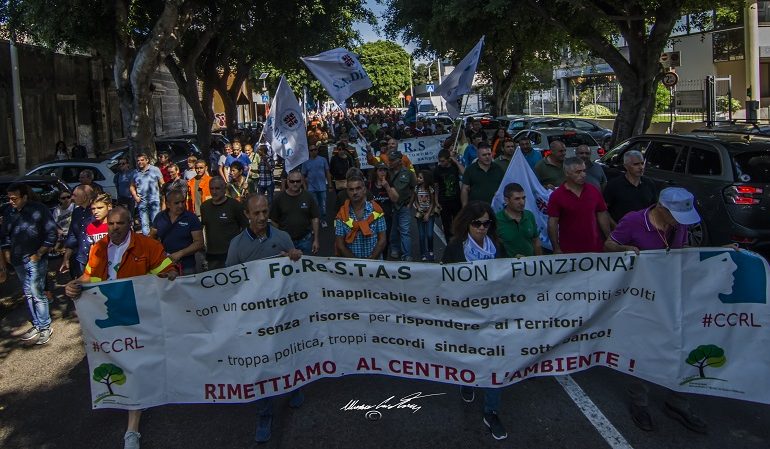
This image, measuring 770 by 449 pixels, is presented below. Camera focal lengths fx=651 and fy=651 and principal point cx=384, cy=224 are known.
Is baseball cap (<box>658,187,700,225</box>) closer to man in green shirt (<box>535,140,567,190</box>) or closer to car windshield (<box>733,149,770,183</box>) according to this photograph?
man in green shirt (<box>535,140,567,190</box>)

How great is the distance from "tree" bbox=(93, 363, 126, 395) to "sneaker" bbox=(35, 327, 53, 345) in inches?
115

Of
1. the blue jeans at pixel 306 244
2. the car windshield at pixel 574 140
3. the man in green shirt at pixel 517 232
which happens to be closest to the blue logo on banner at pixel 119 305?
the blue jeans at pixel 306 244

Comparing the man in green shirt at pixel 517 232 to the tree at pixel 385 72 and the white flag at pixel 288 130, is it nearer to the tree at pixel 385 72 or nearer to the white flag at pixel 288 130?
the white flag at pixel 288 130

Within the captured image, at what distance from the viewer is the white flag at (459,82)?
1116 centimetres

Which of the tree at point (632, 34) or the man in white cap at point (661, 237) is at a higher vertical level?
the tree at point (632, 34)

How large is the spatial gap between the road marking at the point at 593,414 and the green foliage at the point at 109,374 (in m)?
3.32

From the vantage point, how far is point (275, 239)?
4.95 metres

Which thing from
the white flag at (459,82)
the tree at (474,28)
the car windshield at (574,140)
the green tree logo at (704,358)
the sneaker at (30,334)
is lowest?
the sneaker at (30,334)

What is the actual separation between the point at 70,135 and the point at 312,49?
10870 millimetres

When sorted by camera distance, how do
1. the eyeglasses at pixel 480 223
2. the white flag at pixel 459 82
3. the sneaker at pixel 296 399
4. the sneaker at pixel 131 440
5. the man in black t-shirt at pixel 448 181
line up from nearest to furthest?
the sneaker at pixel 131 440 < the eyeglasses at pixel 480 223 < the sneaker at pixel 296 399 < the man in black t-shirt at pixel 448 181 < the white flag at pixel 459 82

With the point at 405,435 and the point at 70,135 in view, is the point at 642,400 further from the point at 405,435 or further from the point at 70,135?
the point at 70,135

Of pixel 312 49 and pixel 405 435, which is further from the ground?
pixel 312 49

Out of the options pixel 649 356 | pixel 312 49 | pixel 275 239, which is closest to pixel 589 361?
pixel 649 356

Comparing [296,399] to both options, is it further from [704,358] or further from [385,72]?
[385,72]
